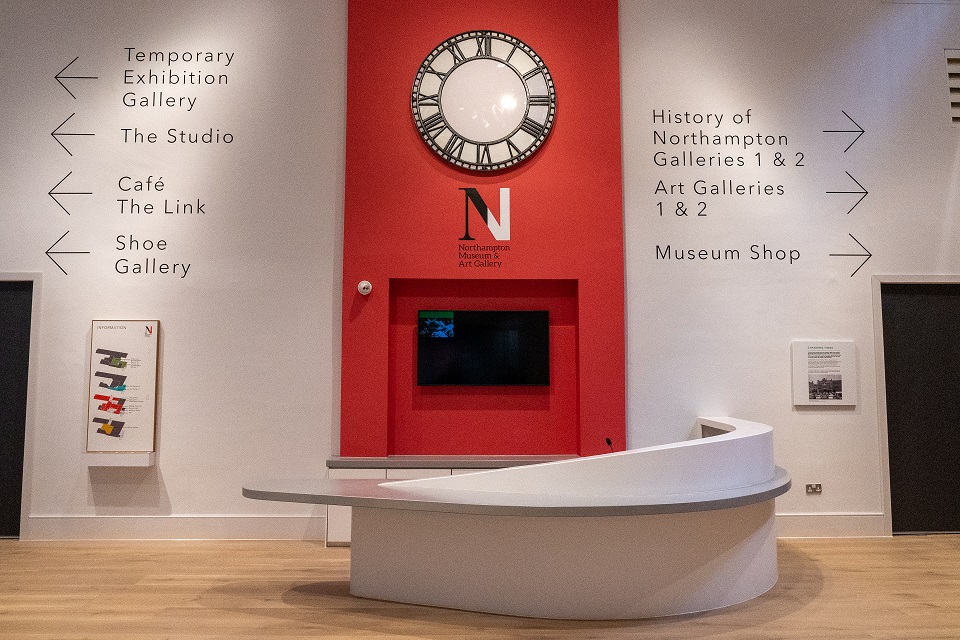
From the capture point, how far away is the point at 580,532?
3012mm

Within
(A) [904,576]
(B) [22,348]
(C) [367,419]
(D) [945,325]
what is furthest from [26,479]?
(D) [945,325]

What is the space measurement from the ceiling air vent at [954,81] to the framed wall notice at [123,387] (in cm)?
603

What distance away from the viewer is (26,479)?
190 inches

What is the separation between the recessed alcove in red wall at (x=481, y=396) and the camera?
198 inches

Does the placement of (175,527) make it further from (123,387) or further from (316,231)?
(316,231)

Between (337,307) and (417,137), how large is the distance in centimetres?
136

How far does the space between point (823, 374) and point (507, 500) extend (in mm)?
3186

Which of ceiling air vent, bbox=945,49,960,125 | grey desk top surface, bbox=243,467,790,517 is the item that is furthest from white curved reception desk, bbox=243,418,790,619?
ceiling air vent, bbox=945,49,960,125

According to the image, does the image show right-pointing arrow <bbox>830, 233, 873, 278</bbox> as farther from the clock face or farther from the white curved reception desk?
the white curved reception desk

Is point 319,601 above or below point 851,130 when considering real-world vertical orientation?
below

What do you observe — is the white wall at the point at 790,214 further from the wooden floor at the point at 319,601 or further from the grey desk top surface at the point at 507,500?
the grey desk top surface at the point at 507,500


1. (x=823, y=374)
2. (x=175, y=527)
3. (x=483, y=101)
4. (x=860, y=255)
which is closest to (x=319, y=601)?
(x=175, y=527)

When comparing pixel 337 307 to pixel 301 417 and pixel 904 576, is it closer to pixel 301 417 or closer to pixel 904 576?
pixel 301 417

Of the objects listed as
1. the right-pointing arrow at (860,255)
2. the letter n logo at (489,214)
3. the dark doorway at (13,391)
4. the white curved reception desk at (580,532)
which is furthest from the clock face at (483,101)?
the dark doorway at (13,391)
